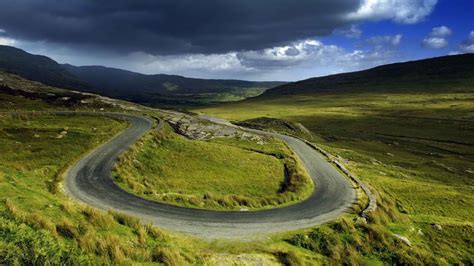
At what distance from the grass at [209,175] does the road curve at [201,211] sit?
158 centimetres

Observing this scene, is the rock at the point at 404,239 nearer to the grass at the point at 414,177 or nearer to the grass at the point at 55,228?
the grass at the point at 414,177

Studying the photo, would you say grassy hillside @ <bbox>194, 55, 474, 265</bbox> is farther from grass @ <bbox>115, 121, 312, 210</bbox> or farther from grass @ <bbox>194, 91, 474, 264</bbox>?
grass @ <bbox>115, 121, 312, 210</bbox>

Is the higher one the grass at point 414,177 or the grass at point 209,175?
the grass at point 209,175

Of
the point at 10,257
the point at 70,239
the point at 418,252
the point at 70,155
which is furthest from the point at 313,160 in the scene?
the point at 10,257

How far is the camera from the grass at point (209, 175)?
3478 cm

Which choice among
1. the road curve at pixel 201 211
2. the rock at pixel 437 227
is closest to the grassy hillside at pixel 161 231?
the rock at pixel 437 227

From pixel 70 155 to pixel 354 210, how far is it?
33.1m

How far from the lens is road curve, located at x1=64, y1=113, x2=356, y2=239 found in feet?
91.0

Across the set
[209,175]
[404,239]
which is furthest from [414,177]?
[209,175]

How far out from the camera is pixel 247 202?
3466cm

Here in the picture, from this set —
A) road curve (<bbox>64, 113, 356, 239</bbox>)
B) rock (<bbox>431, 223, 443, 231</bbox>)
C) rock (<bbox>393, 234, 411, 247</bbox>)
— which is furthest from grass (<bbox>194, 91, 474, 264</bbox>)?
road curve (<bbox>64, 113, 356, 239</bbox>)

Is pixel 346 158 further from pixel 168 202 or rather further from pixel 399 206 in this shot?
pixel 168 202

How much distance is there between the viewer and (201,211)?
31.2 m

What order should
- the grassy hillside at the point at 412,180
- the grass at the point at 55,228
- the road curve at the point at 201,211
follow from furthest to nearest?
the grassy hillside at the point at 412,180, the road curve at the point at 201,211, the grass at the point at 55,228
